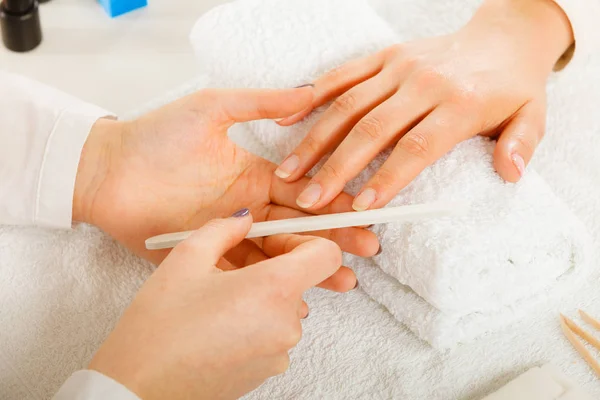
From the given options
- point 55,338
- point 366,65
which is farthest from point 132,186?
point 366,65

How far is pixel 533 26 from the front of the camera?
68cm

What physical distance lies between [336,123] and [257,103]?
0.08m

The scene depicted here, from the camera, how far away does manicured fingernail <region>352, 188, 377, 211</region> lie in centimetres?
54

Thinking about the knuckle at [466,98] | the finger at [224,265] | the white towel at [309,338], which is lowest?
the white towel at [309,338]

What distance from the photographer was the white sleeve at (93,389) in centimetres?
43

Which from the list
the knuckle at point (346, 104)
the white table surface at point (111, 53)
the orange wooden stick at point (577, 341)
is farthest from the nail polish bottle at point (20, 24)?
the orange wooden stick at point (577, 341)

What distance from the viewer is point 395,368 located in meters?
0.57

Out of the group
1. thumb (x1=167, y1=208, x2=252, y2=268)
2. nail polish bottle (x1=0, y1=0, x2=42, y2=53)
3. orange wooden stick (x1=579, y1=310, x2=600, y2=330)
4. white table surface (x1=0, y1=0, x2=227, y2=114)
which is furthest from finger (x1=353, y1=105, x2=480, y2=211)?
nail polish bottle (x1=0, y1=0, x2=42, y2=53)

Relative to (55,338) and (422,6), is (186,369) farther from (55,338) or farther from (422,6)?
(422,6)

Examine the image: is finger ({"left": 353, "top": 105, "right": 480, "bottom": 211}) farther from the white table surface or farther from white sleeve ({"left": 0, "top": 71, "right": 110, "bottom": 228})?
the white table surface

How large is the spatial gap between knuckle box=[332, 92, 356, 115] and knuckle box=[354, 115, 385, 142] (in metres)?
0.03

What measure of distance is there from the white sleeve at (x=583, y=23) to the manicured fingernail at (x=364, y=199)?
13.3 inches

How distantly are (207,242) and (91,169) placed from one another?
21 centimetres

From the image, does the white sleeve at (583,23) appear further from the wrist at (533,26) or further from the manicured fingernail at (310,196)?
the manicured fingernail at (310,196)
